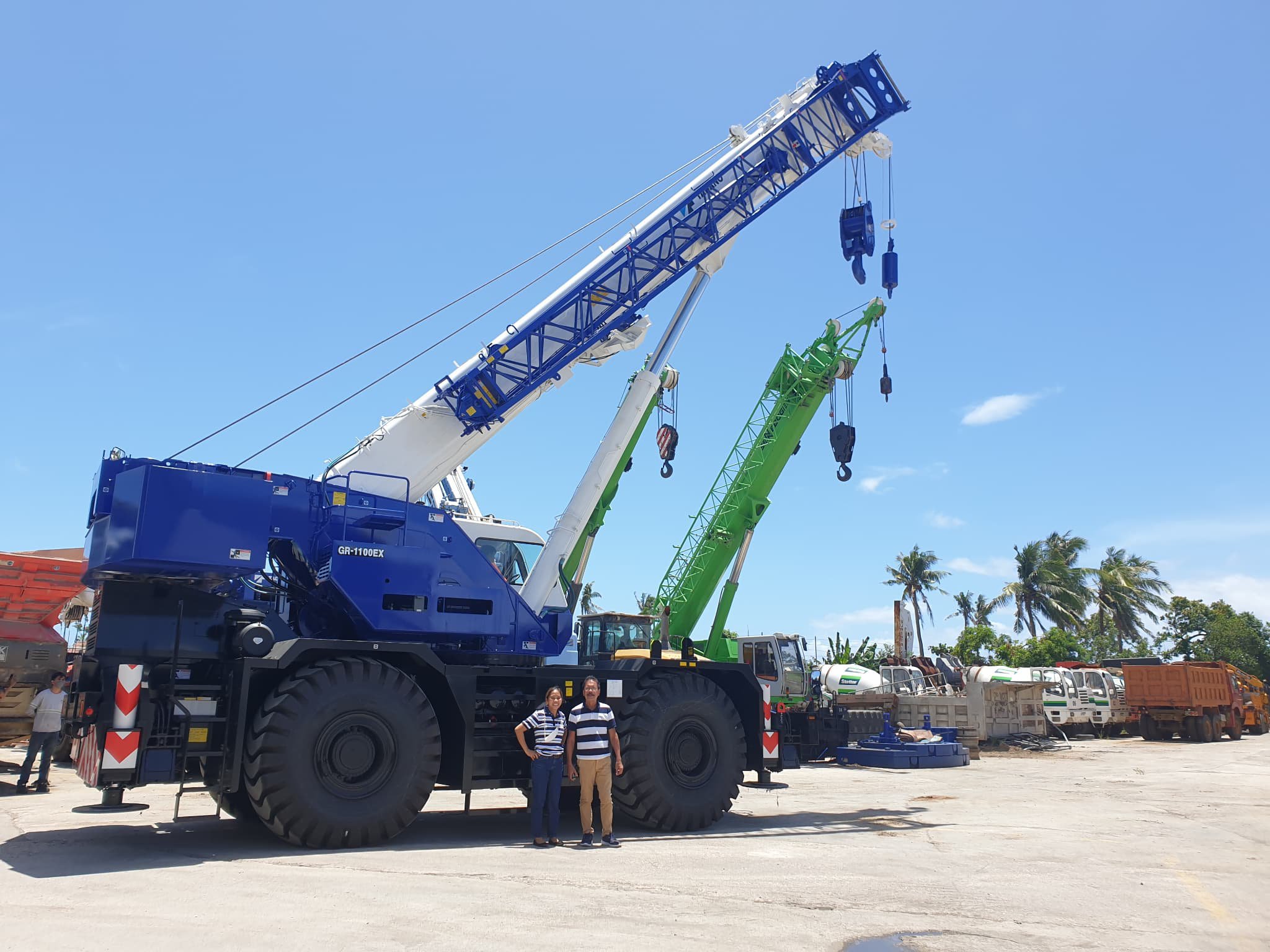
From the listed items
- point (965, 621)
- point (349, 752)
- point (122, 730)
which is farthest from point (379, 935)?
point (965, 621)

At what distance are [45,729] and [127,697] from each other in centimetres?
628

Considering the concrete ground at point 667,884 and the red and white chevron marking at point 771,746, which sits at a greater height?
the red and white chevron marking at point 771,746

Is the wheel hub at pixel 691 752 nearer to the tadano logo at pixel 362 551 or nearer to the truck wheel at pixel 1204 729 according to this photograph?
the tadano logo at pixel 362 551

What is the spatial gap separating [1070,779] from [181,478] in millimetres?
17200

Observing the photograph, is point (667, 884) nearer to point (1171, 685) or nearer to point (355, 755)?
point (355, 755)

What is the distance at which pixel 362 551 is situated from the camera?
10.2 meters

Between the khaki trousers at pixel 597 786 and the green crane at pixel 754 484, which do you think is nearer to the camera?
the khaki trousers at pixel 597 786

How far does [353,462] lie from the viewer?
11523 millimetres

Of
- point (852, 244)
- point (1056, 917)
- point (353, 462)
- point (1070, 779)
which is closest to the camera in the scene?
point (1056, 917)

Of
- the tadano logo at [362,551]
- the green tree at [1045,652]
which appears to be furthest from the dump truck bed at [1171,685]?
the tadano logo at [362,551]

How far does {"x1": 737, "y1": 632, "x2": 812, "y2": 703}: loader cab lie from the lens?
22000 mm

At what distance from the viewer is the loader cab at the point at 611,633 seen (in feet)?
67.3

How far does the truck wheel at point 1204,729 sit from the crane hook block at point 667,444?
936 inches

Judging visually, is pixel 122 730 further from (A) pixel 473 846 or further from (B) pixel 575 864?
(B) pixel 575 864
